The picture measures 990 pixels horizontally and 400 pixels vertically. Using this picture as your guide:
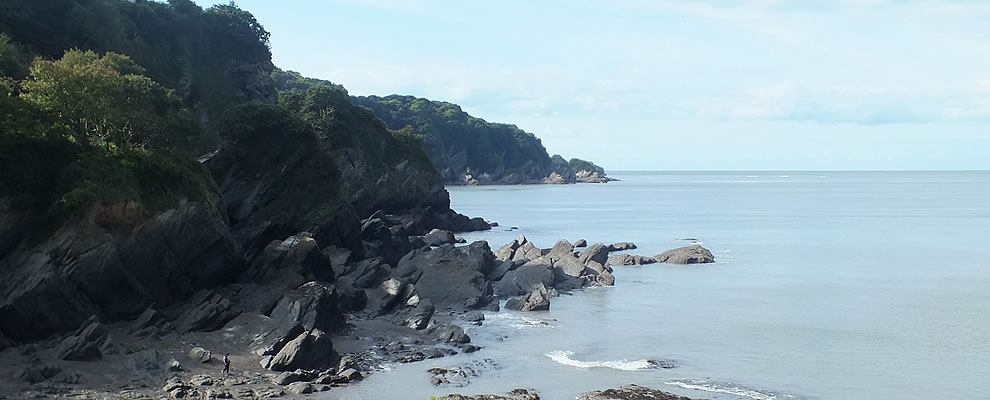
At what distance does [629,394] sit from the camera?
26.5 meters

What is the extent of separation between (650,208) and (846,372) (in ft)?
337

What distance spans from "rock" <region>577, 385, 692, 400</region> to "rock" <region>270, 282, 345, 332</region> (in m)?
11.7

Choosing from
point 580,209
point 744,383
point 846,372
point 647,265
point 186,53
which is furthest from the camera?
point 580,209

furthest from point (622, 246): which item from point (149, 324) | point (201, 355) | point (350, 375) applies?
point (201, 355)

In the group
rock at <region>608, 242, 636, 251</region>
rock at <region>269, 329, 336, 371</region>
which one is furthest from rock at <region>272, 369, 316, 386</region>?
rock at <region>608, 242, 636, 251</region>

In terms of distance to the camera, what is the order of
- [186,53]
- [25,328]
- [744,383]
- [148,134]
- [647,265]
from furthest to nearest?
[186,53] → [647,265] → [148,134] → [744,383] → [25,328]

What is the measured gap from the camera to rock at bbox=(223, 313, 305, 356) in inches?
1153

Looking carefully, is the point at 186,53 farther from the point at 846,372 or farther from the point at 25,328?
the point at 846,372


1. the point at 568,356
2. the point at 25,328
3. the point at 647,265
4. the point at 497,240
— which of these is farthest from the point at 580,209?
the point at 25,328

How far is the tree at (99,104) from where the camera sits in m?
33.0

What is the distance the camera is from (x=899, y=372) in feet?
104

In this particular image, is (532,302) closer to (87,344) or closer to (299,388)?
(299,388)

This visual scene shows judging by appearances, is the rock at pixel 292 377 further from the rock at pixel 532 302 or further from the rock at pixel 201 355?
the rock at pixel 532 302

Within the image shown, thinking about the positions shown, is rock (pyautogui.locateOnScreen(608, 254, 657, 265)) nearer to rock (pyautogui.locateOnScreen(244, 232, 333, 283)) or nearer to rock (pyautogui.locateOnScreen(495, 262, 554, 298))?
rock (pyautogui.locateOnScreen(495, 262, 554, 298))
